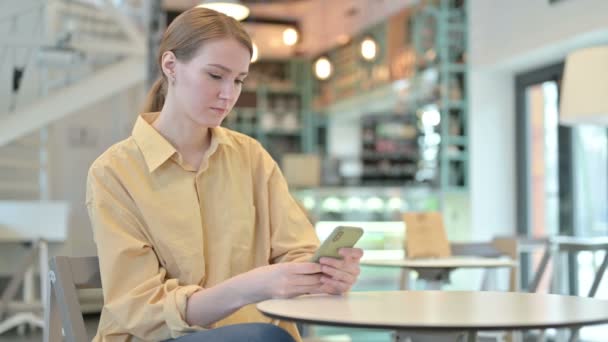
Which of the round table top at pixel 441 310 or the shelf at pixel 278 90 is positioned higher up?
the shelf at pixel 278 90

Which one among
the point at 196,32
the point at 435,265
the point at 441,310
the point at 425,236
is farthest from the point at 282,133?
the point at 441,310

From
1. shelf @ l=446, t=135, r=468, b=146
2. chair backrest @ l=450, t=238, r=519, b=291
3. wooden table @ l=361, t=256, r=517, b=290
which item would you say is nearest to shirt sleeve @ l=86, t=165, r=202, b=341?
wooden table @ l=361, t=256, r=517, b=290

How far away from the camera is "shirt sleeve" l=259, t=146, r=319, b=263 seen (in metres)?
1.75

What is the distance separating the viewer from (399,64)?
376 inches

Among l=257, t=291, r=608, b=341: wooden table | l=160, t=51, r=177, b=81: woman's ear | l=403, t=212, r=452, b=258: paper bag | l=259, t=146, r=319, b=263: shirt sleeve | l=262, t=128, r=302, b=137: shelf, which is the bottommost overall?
l=403, t=212, r=452, b=258: paper bag

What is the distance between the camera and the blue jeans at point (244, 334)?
133cm

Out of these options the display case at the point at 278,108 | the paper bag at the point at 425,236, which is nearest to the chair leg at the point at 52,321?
the paper bag at the point at 425,236

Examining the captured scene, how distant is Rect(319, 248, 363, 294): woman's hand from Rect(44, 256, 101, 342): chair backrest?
0.46 m

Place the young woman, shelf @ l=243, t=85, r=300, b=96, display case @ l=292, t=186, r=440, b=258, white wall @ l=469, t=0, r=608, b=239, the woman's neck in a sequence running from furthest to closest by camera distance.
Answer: shelf @ l=243, t=85, r=300, b=96, display case @ l=292, t=186, r=440, b=258, white wall @ l=469, t=0, r=608, b=239, the woman's neck, the young woman

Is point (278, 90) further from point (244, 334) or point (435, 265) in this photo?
point (244, 334)

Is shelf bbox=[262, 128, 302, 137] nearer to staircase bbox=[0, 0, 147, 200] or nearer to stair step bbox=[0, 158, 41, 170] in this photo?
staircase bbox=[0, 0, 147, 200]

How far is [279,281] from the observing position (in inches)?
55.3

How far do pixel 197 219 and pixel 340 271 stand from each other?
35 centimetres

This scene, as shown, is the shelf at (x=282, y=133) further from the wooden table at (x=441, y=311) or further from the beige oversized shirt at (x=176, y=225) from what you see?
the wooden table at (x=441, y=311)
